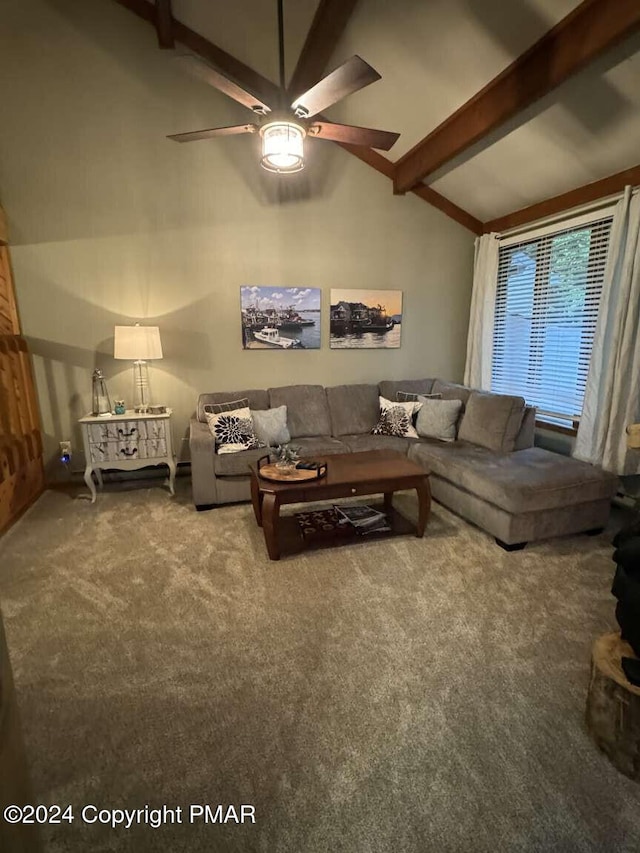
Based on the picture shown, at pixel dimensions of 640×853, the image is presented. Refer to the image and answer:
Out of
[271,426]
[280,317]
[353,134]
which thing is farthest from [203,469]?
[353,134]

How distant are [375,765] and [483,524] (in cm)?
185

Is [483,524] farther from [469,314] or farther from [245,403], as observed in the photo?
[469,314]

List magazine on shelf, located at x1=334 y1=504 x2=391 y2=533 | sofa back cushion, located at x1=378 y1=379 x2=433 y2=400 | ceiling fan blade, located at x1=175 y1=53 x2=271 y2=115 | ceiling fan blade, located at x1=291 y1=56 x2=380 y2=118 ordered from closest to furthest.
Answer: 1. ceiling fan blade, located at x1=291 y1=56 x2=380 y2=118
2. ceiling fan blade, located at x1=175 y1=53 x2=271 y2=115
3. magazine on shelf, located at x1=334 y1=504 x2=391 y2=533
4. sofa back cushion, located at x1=378 y1=379 x2=433 y2=400

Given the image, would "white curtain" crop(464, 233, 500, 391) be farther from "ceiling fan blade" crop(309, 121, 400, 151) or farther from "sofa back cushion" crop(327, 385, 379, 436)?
"ceiling fan blade" crop(309, 121, 400, 151)

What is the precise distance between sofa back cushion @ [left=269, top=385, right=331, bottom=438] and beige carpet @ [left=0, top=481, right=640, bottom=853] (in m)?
1.54

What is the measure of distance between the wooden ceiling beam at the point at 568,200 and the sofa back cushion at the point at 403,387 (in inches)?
70.7

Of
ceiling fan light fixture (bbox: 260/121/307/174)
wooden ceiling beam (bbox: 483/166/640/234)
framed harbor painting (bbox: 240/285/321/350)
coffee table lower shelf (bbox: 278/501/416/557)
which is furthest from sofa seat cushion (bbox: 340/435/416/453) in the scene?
wooden ceiling beam (bbox: 483/166/640/234)

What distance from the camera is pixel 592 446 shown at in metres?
3.39

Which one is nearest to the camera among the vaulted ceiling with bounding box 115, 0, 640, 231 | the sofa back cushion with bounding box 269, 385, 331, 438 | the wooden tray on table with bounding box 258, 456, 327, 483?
the vaulted ceiling with bounding box 115, 0, 640, 231

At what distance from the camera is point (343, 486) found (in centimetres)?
266

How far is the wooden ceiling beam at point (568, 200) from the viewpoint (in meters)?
3.13

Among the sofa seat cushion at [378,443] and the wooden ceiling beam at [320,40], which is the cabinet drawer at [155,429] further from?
the wooden ceiling beam at [320,40]

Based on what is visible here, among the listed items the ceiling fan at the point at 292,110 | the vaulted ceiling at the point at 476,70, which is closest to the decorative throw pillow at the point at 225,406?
the ceiling fan at the point at 292,110

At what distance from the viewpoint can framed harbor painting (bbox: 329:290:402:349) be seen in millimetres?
4457
